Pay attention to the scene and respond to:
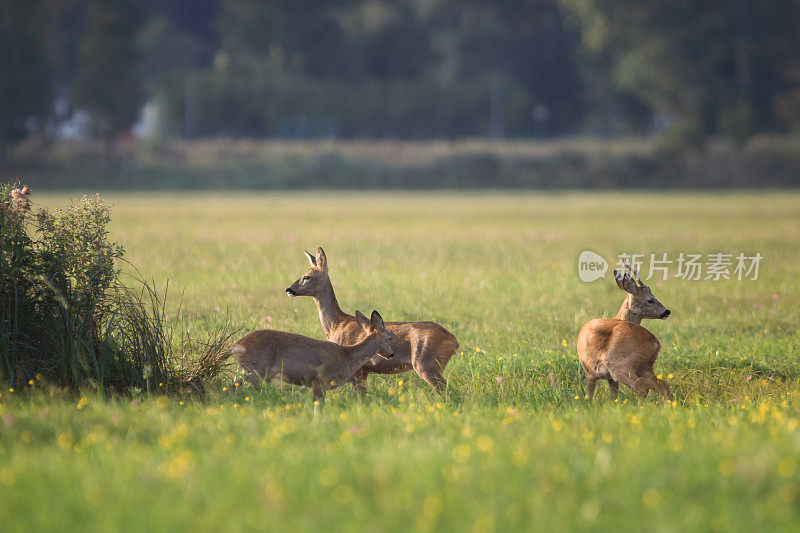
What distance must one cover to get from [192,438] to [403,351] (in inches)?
111

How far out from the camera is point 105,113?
220ft

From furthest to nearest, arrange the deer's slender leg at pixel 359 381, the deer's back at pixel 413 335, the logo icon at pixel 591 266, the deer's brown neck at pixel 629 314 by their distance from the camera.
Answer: the logo icon at pixel 591 266 < the deer's brown neck at pixel 629 314 < the deer's slender leg at pixel 359 381 < the deer's back at pixel 413 335

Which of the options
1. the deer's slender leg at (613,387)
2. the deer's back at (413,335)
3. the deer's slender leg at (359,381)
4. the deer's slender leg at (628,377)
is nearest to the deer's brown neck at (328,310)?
the deer's back at (413,335)

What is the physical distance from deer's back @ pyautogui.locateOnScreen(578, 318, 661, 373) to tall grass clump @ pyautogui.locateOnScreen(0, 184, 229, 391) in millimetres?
3284

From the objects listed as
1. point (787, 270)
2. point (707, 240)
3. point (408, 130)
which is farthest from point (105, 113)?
point (787, 270)

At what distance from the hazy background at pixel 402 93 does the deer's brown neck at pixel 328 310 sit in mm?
50358

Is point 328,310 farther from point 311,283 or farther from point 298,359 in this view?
point 298,359

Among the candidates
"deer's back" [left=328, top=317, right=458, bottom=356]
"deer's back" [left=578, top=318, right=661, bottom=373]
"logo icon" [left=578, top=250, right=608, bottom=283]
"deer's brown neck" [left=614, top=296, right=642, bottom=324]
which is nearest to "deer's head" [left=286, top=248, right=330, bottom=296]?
"deer's back" [left=328, top=317, right=458, bottom=356]

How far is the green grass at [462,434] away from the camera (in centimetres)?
539

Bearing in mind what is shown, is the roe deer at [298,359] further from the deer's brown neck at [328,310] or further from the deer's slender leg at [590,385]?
the deer's slender leg at [590,385]

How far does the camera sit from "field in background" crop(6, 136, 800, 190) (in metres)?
61.0

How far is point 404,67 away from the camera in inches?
3615

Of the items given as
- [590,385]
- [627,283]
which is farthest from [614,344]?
[627,283]

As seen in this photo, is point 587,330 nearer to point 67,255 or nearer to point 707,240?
point 67,255
